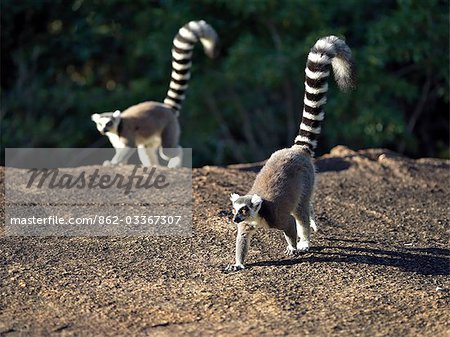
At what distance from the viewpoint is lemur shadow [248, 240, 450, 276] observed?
20.5ft

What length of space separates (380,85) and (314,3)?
1.65 m

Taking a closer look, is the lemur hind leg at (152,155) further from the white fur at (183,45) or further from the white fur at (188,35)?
the white fur at (188,35)

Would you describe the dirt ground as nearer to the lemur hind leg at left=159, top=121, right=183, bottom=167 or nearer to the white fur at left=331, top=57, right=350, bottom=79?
the white fur at left=331, top=57, right=350, bottom=79

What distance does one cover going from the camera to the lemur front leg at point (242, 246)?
6.09 meters

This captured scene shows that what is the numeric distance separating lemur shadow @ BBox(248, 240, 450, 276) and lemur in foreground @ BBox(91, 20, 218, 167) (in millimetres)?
3432

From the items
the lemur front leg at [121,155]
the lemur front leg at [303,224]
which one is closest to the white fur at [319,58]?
the lemur front leg at [303,224]

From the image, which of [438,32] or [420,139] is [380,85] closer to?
[438,32]

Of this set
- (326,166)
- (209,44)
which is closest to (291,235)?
(326,166)

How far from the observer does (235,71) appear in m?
13.5

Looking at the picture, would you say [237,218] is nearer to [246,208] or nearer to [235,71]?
[246,208]

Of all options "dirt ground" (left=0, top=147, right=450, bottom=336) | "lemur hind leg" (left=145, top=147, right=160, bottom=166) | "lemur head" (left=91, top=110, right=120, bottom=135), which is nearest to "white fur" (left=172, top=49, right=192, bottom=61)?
"lemur hind leg" (left=145, top=147, right=160, bottom=166)

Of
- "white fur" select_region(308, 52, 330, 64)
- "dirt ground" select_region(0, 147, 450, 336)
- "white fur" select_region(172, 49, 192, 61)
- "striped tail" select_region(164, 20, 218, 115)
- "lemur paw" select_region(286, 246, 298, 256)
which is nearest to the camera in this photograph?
"dirt ground" select_region(0, 147, 450, 336)

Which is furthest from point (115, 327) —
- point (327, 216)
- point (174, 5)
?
point (174, 5)

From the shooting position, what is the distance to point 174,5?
14.2 meters
